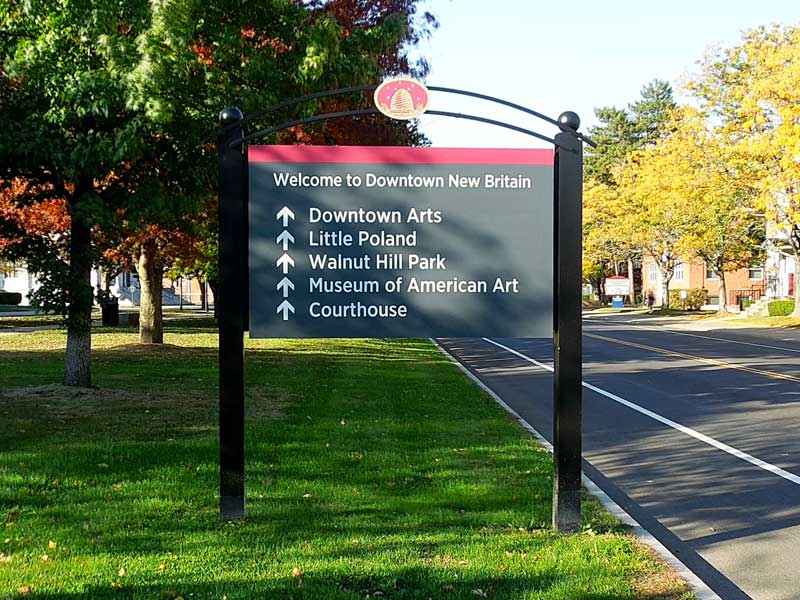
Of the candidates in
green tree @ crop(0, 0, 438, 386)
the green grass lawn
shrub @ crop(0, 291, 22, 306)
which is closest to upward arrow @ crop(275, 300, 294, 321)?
the green grass lawn

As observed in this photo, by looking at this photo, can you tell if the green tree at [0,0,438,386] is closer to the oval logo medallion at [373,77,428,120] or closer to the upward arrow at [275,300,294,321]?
the upward arrow at [275,300,294,321]

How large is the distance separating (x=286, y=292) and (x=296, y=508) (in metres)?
1.62

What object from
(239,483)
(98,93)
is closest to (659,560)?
(239,483)

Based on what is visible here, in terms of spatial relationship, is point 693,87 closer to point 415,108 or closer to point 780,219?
point 780,219

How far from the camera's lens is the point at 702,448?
34.4 ft

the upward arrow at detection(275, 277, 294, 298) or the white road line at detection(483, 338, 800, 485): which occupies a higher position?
the upward arrow at detection(275, 277, 294, 298)

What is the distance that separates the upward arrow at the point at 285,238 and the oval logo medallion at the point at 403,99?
1.09 metres

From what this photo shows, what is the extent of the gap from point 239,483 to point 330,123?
38.7 ft

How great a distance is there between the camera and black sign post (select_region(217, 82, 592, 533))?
6473 millimetres

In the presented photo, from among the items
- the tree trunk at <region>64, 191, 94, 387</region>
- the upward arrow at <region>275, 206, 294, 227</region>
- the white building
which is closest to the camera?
the upward arrow at <region>275, 206, 294, 227</region>

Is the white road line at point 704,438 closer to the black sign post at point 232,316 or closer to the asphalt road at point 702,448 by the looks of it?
the asphalt road at point 702,448

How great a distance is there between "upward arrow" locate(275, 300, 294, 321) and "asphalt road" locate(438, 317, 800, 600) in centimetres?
312

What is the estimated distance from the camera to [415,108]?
6.36 m

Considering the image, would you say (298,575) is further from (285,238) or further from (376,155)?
(376,155)
